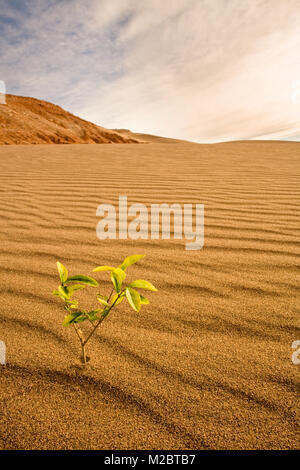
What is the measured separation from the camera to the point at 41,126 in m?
17.9

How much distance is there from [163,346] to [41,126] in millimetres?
20021

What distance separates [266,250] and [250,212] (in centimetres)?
80

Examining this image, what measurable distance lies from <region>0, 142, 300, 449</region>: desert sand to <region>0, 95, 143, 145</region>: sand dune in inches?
518

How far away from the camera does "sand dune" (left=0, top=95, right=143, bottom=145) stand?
564 inches

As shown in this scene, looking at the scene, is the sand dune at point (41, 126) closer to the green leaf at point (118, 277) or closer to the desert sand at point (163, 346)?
the desert sand at point (163, 346)

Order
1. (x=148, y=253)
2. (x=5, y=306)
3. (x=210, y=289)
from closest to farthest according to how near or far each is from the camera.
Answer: (x=5, y=306), (x=210, y=289), (x=148, y=253)

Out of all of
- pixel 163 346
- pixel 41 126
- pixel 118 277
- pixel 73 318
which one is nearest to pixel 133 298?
pixel 118 277

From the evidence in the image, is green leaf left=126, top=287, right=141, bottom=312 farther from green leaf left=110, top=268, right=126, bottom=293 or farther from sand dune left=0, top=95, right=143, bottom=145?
sand dune left=0, top=95, right=143, bottom=145

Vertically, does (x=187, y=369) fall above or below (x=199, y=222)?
below

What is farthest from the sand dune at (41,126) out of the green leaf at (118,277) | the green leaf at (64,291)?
the green leaf at (118,277)

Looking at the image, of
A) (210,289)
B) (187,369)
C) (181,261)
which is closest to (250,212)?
(181,261)
